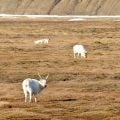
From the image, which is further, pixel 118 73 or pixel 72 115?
pixel 118 73

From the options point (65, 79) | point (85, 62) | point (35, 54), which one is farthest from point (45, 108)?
point (35, 54)

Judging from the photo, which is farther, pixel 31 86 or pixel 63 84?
pixel 63 84

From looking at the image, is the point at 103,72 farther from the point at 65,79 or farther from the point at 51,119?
the point at 51,119

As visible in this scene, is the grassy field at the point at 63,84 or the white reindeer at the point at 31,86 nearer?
the grassy field at the point at 63,84

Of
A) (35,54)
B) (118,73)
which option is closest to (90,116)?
(118,73)

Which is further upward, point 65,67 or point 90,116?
point 65,67

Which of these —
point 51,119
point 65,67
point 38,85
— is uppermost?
point 65,67

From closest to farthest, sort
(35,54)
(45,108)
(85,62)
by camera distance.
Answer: (45,108) < (85,62) < (35,54)

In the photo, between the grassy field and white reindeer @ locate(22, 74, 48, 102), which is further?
white reindeer @ locate(22, 74, 48, 102)

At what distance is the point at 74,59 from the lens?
42.5 meters

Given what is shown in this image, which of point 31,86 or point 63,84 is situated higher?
point 63,84

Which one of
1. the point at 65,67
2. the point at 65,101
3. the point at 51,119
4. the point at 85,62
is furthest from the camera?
the point at 85,62

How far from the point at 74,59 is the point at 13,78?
11125 mm

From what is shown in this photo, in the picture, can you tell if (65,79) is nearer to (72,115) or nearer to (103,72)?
(103,72)
